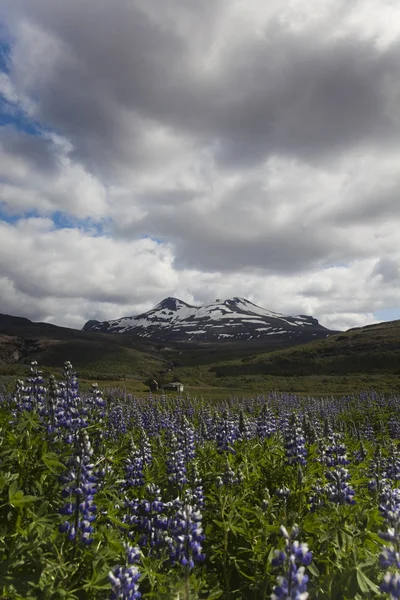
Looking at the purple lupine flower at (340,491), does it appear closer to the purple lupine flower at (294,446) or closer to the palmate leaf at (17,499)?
the purple lupine flower at (294,446)

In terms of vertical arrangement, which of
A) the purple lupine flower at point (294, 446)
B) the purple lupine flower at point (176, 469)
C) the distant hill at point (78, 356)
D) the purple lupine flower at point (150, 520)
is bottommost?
the distant hill at point (78, 356)

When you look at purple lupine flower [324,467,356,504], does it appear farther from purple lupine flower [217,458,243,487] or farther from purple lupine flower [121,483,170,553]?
purple lupine flower [121,483,170,553]

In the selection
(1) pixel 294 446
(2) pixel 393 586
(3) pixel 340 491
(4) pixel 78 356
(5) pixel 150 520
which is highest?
(2) pixel 393 586

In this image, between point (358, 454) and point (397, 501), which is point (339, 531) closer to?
point (397, 501)

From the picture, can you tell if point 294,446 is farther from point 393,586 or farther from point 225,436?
point 393,586

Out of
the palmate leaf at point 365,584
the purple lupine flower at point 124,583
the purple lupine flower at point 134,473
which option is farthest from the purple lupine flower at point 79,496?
the palmate leaf at point 365,584

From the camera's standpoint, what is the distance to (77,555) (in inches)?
165

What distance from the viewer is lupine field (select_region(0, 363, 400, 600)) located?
11.5ft

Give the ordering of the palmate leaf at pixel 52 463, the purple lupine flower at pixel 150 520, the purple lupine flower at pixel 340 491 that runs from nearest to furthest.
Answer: the palmate leaf at pixel 52 463 → the purple lupine flower at pixel 150 520 → the purple lupine flower at pixel 340 491

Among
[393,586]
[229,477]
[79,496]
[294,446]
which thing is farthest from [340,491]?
[79,496]

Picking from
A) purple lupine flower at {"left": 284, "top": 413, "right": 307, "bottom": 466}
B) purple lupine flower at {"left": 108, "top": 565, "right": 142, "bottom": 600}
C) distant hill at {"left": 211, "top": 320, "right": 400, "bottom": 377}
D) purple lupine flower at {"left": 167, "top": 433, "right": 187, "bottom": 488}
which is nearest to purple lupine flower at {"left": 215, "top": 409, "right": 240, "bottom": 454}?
purple lupine flower at {"left": 284, "top": 413, "right": 307, "bottom": 466}

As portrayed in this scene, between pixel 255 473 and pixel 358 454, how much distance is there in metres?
4.87

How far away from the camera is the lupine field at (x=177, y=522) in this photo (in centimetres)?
351

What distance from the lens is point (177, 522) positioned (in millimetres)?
4320
